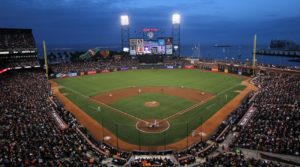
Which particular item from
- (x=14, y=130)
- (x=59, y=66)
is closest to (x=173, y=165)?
(x=14, y=130)

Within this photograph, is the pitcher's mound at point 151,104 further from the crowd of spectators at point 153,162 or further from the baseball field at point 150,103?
the crowd of spectators at point 153,162

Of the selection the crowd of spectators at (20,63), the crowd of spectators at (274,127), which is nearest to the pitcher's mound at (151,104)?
the crowd of spectators at (274,127)

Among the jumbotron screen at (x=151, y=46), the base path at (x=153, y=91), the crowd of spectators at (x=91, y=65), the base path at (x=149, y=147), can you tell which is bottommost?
the base path at (x=149, y=147)

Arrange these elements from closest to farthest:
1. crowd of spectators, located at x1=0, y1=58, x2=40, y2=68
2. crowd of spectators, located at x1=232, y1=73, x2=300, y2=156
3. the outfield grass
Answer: crowd of spectators, located at x1=232, y1=73, x2=300, y2=156, the outfield grass, crowd of spectators, located at x1=0, y1=58, x2=40, y2=68

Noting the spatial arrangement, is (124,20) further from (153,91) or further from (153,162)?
(153,162)

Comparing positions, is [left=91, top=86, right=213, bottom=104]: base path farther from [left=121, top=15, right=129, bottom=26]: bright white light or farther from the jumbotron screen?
[left=121, top=15, right=129, bottom=26]: bright white light

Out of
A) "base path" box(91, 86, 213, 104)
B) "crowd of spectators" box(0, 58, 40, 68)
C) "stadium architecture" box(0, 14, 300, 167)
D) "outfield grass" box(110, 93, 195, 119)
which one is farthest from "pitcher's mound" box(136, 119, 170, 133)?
"crowd of spectators" box(0, 58, 40, 68)

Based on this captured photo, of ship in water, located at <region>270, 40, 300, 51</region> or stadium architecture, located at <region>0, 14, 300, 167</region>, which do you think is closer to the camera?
stadium architecture, located at <region>0, 14, 300, 167</region>
